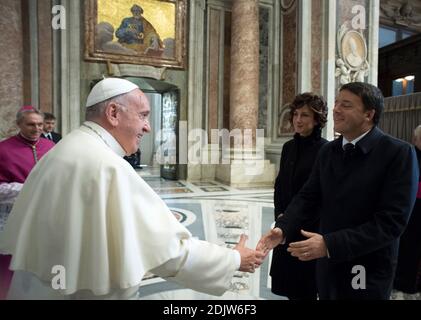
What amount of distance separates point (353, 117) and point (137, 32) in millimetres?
9748

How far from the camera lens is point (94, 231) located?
118 cm

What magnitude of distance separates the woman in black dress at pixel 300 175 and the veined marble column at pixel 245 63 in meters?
7.39

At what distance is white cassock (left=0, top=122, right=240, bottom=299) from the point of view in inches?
46.2

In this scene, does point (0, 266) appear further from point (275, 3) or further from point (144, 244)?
point (275, 3)

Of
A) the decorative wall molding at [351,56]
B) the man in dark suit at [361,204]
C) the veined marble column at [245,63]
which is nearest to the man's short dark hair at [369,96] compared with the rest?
the man in dark suit at [361,204]

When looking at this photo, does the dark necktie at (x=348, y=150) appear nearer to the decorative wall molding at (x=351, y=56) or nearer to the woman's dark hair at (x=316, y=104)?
the woman's dark hair at (x=316, y=104)

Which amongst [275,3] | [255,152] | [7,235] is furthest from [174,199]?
[275,3]

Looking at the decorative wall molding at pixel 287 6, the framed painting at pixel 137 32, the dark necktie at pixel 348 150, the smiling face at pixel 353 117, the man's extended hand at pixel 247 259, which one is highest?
the decorative wall molding at pixel 287 6

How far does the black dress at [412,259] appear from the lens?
9.94 ft

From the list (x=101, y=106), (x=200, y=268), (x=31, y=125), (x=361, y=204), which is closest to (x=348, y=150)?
(x=361, y=204)

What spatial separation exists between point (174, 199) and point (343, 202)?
6183 mm

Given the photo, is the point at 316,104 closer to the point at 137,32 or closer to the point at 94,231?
the point at 94,231
